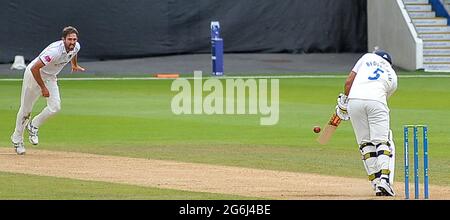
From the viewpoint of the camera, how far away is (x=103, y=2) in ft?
134

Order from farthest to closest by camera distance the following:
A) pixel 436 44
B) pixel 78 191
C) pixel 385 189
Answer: pixel 436 44 → pixel 78 191 → pixel 385 189

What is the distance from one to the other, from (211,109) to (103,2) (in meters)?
15.2

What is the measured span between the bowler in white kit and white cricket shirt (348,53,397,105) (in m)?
5.46

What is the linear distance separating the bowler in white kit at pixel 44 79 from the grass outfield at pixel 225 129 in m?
1.08

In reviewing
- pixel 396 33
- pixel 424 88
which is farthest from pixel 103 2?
pixel 424 88

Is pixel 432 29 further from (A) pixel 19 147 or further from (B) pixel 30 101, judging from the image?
(A) pixel 19 147

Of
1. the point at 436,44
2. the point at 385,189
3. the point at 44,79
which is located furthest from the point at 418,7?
the point at 385,189

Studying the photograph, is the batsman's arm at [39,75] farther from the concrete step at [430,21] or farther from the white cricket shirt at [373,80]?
the concrete step at [430,21]

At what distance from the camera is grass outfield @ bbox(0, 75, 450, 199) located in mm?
18375

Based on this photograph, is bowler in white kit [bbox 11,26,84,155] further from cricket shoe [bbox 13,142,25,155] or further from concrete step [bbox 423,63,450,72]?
concrete step [bbox 423,63,450,72]

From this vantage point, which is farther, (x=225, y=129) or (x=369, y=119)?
(x=225, y=129)

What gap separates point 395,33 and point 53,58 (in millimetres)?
23400

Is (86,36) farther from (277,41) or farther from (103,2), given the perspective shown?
(277,41)

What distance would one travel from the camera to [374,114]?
47.4ft
